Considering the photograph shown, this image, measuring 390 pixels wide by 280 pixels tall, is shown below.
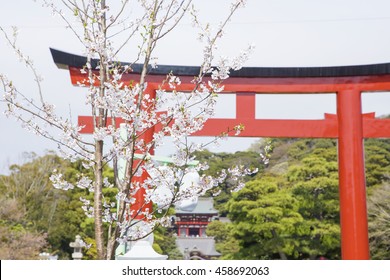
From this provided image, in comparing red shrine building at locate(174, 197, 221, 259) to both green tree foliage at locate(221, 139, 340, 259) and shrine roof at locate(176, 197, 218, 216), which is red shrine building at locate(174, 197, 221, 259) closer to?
shrine roof at locate(176, 197, 218, 216)

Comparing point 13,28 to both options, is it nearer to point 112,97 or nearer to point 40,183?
point 112,97

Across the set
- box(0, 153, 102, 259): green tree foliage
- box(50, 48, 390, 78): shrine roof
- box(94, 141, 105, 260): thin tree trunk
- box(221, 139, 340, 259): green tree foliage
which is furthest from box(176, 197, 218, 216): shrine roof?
box(94, 141, 105, 260): thin tree trunk

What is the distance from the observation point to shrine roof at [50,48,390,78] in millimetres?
7637

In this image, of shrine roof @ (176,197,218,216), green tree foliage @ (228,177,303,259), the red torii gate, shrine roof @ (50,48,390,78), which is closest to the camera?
the red torii gate

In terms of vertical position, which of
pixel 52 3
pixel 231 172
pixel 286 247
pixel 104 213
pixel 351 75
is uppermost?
pixel 351 75

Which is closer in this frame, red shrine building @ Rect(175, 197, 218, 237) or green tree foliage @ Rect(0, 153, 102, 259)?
green tree foliage @ Rect(0, 153, 102, 259)

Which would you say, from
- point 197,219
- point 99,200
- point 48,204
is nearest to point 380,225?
point 48,204

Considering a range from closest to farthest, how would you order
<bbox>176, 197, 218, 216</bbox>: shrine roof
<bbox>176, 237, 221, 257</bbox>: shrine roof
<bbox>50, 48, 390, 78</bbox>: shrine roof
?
1. <bbox>50, 48, 390, 78</bbox>: shrine roof
2. <bbox>176, 237, 221, 257</bbox>: shrine roof
3. <bbox>176, 197, 218, 216</bbox>: shrine roof

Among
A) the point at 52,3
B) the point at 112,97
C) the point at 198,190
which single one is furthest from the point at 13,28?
the point at 198,190

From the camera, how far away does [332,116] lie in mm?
7980

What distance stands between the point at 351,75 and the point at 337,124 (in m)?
0.77

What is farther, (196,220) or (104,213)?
(196,220)

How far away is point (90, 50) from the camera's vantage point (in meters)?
2.64

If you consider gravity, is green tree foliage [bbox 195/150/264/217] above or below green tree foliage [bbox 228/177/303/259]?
above
